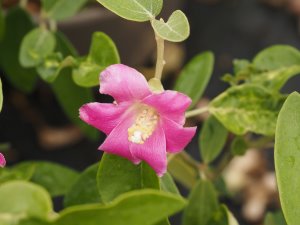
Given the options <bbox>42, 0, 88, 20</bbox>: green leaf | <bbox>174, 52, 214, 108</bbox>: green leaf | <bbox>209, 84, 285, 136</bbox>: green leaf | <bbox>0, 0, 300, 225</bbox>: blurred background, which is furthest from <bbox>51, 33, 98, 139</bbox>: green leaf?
<bbox>0, 0, 300, 225</bbox>: blurred background

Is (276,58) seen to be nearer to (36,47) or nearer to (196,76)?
(196,76)

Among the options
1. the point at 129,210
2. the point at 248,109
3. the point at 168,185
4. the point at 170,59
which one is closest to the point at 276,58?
the point at 248,109

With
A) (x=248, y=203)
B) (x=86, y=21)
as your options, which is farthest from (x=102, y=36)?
(x=248, y=203)

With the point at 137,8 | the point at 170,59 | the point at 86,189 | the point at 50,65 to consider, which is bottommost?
the point at 170,59

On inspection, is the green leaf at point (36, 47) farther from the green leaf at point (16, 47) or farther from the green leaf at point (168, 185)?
the green leaf at point (168, 185)

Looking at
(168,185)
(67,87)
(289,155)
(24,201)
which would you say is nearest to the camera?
(24,201)

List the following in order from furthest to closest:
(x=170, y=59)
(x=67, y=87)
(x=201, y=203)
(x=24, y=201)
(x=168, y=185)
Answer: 1. (x=170, y=59)
2. (x=67, y=87)
3. (x=201, y=203)
4. (x=168, y=185)
5. (x=24, y=201)

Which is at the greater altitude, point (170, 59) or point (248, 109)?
point (248, 109)
